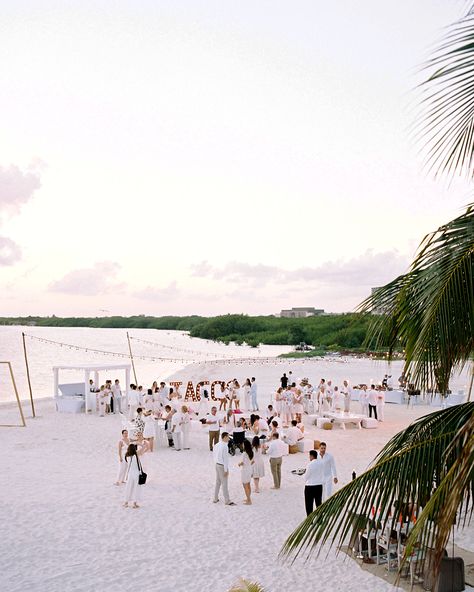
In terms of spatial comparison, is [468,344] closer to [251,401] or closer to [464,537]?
[464,537]

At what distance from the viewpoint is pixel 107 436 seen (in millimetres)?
18562

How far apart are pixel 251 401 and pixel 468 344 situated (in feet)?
69.1

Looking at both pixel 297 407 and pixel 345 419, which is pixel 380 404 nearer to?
pixel 345 419

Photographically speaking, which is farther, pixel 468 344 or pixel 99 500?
pixel 99 500

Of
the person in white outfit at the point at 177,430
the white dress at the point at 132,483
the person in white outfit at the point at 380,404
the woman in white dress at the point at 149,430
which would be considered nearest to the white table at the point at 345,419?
the person in white outfit at the point at 380,404

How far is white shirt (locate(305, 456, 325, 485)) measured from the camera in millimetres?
9766

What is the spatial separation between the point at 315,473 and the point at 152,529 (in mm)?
2834

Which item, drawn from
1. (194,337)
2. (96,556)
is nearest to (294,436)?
(96,556)

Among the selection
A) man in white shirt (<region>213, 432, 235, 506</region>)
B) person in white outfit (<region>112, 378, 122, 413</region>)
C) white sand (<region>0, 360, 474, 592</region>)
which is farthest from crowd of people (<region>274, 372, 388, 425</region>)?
man in white shirt (<region>213, 432, 235, 506</region>)

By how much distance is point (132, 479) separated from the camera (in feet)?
35.9

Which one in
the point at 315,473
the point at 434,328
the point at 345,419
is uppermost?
the point at 434,328

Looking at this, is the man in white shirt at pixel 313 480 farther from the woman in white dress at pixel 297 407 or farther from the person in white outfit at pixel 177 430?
the woman in white dress at pixel 297 407

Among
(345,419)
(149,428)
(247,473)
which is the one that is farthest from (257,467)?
(345,419)

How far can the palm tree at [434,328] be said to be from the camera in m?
3.31
